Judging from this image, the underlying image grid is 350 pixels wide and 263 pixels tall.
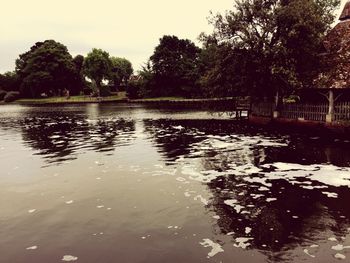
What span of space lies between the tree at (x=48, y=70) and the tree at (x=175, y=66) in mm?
29911

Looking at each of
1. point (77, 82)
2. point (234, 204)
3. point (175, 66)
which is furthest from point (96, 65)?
point (234, 204)

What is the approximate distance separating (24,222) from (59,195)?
2307 mm

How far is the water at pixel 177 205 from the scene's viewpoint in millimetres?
7324

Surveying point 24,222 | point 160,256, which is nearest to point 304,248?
point 160,256

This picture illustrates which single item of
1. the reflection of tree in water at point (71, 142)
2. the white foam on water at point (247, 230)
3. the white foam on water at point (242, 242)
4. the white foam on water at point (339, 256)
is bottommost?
the reflection of tree in water at point (71, 142)

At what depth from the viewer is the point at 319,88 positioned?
Answer: 2698cm

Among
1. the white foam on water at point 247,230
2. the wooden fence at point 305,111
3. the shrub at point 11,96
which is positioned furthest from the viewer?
the shrub at point 11,96

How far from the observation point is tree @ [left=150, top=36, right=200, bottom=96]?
87188 millimetres

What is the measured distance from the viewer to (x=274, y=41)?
3194 cm

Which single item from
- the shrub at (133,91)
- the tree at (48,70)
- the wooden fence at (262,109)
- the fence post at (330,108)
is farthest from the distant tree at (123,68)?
the fence post at (330,108)

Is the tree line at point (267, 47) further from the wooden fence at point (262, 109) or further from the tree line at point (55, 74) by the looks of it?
the tree line at point (55, 74)

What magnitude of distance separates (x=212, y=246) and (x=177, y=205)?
283 cm

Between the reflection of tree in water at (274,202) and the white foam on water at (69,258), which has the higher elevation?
the reflection of tree in water at (274,202)

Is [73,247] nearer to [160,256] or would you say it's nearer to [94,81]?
[160,256]
